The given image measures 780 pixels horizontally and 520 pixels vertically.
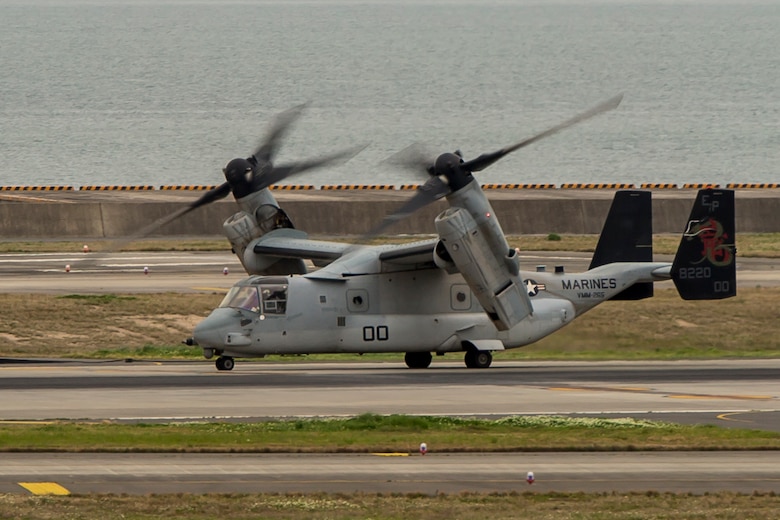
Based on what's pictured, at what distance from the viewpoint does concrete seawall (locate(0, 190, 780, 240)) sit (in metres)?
76.2

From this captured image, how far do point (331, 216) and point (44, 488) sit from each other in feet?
181

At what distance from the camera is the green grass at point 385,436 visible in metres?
26.4

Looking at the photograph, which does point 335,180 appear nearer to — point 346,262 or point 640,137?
point 640,137

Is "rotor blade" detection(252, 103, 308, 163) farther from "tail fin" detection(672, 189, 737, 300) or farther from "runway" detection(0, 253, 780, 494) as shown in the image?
"tail fin" detection(672, 189, 737, 300)

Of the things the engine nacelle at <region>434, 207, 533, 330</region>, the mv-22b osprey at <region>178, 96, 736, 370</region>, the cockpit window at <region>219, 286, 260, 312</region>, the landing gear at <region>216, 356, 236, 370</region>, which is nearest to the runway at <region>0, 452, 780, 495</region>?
the mv-22b osprey at <region>178, 96, 736, 370</region>

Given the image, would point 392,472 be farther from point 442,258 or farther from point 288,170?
point 288,170

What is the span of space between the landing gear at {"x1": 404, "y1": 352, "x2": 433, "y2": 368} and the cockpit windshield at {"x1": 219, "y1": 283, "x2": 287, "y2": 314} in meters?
4.37

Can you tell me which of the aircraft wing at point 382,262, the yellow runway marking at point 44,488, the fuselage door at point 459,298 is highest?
the aircraft wing at point 382,262

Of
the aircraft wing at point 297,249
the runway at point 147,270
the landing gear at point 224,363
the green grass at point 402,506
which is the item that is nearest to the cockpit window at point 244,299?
the landing gear at point 224,363

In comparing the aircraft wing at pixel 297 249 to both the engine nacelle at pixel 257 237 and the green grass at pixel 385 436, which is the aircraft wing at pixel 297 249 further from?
the green grass at pixel 385 436

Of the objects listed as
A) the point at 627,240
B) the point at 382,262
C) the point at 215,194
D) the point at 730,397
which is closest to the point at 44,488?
the point at 730,397

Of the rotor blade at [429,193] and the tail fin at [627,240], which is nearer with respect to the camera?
the rotor blade at [429,193]

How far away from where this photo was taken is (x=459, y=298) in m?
43.1

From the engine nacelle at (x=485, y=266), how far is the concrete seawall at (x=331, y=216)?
3592 centimetres
